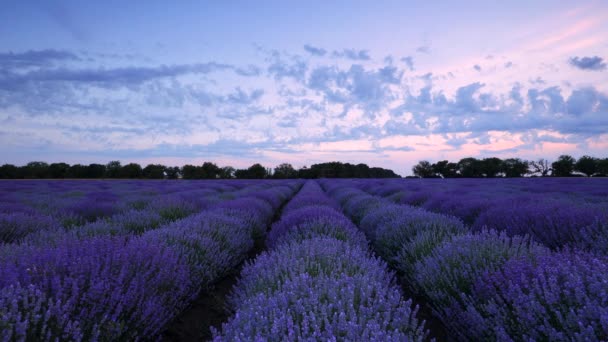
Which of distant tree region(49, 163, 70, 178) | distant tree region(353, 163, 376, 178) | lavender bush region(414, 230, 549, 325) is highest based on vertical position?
distant tree region(49, 163, 70, 178)

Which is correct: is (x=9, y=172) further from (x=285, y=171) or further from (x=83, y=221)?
(x=83, y=221)

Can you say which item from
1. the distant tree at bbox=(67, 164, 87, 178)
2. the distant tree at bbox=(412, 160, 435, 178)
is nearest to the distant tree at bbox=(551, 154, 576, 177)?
the distant tree at bbox=(412, 160, 435, 178)

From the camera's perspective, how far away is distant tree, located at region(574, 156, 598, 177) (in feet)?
122

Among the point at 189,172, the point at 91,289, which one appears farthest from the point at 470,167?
the point at 91,289

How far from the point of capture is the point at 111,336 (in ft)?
6.46

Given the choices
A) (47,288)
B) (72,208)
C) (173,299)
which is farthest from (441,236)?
(72,208)

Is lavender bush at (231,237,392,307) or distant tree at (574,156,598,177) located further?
distant tree at (574,156,598,177)

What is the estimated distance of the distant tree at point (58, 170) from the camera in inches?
1689

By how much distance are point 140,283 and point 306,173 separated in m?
55.6

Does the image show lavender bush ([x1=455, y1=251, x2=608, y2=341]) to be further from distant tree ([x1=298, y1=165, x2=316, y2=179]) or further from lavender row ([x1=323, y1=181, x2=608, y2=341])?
distant tree ([x1=298, y1=165, x2=316, y2=179])

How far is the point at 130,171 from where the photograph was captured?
151 feet

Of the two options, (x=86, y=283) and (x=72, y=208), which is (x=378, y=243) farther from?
(x=72, y=208)

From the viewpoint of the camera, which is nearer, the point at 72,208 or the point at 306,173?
the point at 72,208

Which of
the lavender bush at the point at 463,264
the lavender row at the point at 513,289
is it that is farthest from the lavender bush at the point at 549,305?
the lavender bush at the point at 463,264
